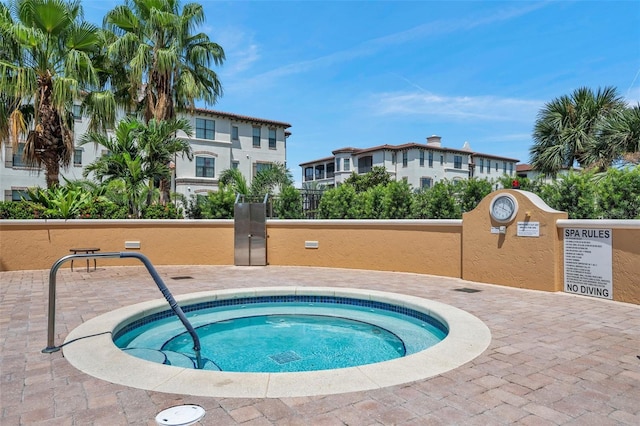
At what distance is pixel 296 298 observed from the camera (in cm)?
813

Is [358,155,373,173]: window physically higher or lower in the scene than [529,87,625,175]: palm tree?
higher

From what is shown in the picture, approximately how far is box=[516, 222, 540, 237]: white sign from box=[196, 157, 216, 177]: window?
27.4m

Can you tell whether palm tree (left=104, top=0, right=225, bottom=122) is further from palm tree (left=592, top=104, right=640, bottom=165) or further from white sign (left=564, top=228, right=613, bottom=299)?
palm tree (left=592, top=104, right=640, bottom=165)

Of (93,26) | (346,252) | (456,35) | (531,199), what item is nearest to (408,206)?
(346,252)

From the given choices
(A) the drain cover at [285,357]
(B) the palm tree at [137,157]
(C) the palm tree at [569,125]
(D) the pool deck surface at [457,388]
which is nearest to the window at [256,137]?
(B) the palm tree at [137,157]

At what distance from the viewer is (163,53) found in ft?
52.5

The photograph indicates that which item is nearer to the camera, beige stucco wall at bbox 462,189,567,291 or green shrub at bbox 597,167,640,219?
beige stucco wall at bbox 462,189,567,291

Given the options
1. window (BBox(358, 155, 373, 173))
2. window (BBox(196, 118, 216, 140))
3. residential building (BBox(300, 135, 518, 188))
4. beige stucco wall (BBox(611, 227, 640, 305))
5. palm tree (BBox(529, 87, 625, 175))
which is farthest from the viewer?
window (BBox(358, 155, 373, 173))

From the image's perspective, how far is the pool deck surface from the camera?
2900 millimetres

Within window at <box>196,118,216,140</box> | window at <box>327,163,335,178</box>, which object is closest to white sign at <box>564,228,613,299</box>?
window at <box>196,118,216,140</box>

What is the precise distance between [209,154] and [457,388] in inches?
1229

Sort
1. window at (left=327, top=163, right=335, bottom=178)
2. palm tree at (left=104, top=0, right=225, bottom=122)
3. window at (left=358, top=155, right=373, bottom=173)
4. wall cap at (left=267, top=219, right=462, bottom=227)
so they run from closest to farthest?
wall cap at (left=267, top=219, right=462, bottom=227) → palm tree at (left=104, top=0, right=225, bottom=122) → window at (left=358, top=155, right=373, bottom=173) → window at (left=327, top=163, right=335, bottom=178)

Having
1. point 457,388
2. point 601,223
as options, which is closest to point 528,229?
point 601,223

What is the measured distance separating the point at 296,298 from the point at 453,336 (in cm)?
394
